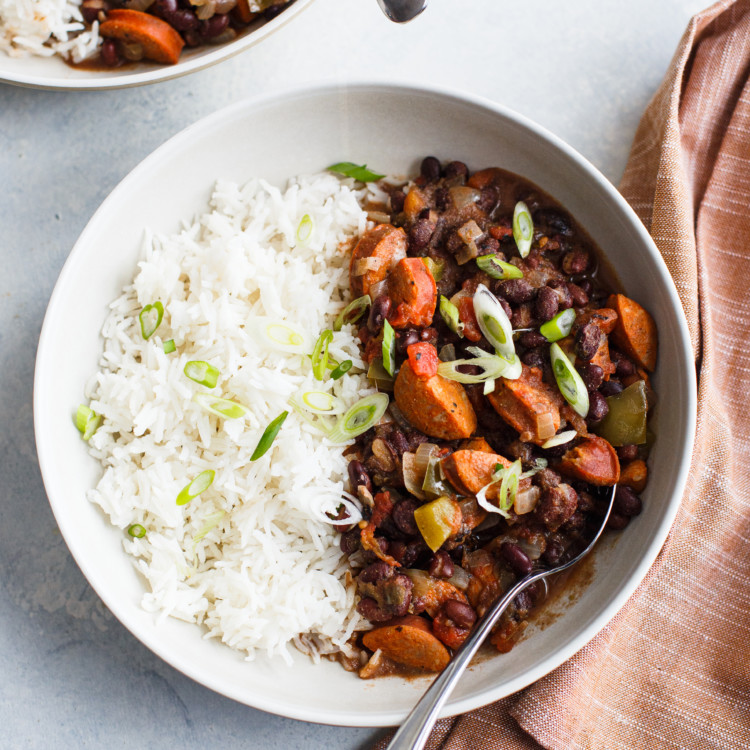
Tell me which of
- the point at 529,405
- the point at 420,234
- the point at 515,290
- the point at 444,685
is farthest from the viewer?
the point at 420,234

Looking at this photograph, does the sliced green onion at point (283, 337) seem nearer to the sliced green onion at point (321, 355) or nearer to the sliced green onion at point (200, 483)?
the sliced green onion at point (321, 355)

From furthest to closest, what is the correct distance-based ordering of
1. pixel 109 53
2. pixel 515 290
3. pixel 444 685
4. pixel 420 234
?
pixel 109 53
pixel 420 234
pixel 515 290
pixel 444 685

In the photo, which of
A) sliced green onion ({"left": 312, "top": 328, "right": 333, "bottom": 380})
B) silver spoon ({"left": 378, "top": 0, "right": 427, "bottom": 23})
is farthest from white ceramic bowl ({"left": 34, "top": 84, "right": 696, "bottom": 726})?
sliced green onion ({"left": 312, "top": 328, "right": 333, "bottom": 380})

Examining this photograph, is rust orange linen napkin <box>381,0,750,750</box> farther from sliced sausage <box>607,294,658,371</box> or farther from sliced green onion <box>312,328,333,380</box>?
sliced green onion <box>312,328,333,380</box>

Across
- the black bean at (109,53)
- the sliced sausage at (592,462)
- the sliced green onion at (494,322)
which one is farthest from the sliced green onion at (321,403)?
the black bean at (109,53)

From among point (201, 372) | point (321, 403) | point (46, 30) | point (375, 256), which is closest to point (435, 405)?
point (321, 403)

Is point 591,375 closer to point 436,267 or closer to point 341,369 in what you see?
point 436,267
